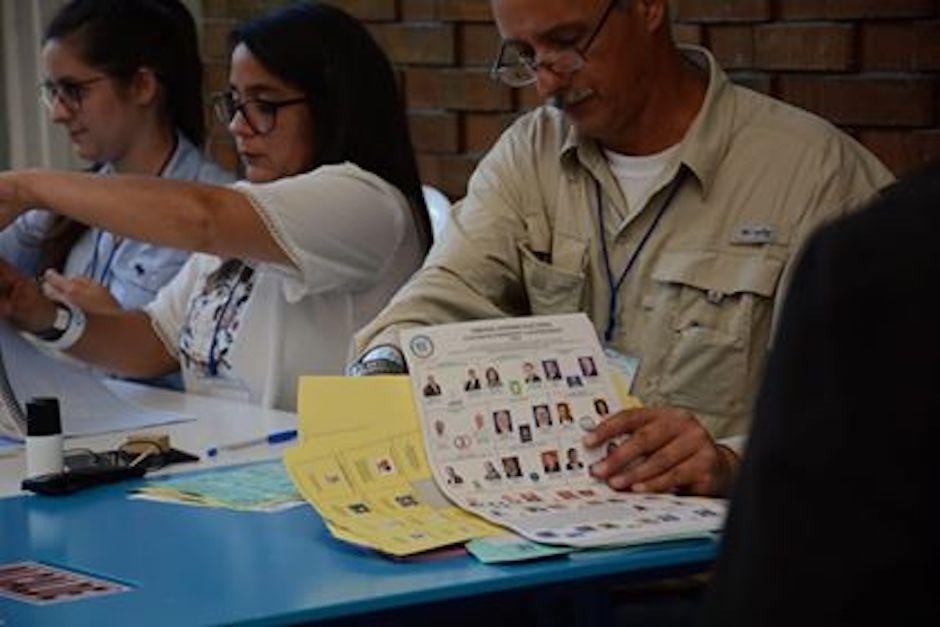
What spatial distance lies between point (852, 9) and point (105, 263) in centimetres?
148

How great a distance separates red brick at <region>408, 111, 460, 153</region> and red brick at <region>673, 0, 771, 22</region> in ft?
2.30

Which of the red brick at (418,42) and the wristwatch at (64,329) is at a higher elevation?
the red brick at (418,42)

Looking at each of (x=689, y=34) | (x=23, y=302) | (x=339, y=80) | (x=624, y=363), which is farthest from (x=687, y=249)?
(x=23, y=302)

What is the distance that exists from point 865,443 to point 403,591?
4.00ft

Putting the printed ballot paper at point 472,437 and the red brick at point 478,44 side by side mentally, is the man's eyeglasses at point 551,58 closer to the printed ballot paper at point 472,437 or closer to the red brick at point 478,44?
the printed ballot paper at point 472,437

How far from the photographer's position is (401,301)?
2674mm

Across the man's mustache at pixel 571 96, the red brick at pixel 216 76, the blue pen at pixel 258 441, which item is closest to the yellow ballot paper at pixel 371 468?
the blue pen at pixel 258 441

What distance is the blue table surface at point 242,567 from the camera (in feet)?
6.16

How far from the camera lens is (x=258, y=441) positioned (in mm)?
2730

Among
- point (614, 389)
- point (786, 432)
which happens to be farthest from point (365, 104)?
point (786, 432)

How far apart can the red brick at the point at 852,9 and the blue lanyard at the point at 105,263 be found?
131cm

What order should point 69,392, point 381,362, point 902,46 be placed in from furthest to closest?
point 902,46
point 69,392
point 381,362

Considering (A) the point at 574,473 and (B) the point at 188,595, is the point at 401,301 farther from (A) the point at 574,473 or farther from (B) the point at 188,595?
(B) the point at 188,595

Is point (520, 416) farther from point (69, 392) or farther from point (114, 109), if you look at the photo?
point (114, 109)
